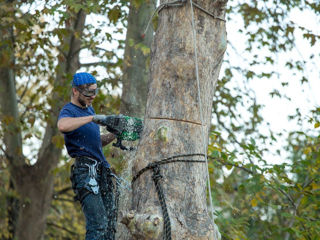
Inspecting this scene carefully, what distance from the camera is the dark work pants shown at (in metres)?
3.86

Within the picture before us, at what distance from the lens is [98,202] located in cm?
394

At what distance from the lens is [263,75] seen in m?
9.09

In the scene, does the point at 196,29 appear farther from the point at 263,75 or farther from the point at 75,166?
the point at 263,75

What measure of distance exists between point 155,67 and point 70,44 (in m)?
5.93

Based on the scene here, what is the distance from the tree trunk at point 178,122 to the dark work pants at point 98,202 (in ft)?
2.21

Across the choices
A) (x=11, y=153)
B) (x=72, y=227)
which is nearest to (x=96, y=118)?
(x=11, y=153)

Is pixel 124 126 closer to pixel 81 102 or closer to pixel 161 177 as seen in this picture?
pixel 81 102

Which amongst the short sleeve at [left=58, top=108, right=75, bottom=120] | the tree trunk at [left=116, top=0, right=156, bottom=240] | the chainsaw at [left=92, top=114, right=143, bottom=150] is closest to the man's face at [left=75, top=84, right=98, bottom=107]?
the short sleeve at [left=58, top=108, right=75, bottom=120]

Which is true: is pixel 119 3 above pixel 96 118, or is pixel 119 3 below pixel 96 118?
above

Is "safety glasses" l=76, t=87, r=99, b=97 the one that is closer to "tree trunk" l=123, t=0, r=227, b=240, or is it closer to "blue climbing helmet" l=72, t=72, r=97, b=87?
"blue climbing helmet" l=72, t=72, r=97, b=87

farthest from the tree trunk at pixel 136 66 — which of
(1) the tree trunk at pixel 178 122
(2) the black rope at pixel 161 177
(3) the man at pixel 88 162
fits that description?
(2) the black rope at pixel 161 177

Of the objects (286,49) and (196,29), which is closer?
(196,29)

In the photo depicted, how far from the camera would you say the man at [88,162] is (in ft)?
12.6

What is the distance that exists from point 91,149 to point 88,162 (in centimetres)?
11
